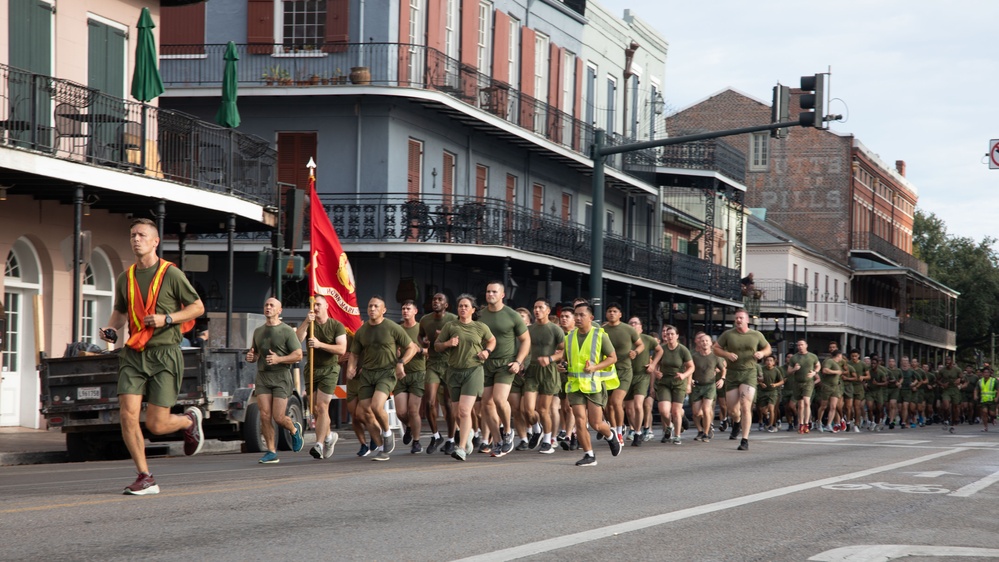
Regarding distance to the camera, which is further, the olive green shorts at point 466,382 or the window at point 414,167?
the window at point 414,167

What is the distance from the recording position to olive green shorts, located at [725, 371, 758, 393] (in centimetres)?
2138

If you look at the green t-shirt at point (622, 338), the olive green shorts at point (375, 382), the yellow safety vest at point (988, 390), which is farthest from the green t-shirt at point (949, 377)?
the olive green shorts at point (375, 382)

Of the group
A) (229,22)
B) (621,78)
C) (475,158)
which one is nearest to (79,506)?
(229,22)

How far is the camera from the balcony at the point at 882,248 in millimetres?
74562

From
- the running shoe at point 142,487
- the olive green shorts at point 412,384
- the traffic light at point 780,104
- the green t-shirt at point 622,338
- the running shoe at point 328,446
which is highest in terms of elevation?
the traffic light at point 780,104

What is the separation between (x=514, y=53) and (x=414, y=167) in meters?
5.57

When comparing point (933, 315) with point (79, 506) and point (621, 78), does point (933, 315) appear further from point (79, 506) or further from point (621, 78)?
point (79, 506)

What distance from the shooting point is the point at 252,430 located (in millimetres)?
18516

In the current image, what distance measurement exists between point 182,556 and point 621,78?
124 feet

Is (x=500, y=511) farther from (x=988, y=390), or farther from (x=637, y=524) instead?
(x=988, y=390)

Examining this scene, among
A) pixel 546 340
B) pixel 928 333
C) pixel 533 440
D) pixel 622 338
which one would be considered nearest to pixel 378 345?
pixel 546 340

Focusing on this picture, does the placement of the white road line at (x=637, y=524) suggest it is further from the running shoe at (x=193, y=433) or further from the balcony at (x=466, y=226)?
the balcony at (x=466, y=226)

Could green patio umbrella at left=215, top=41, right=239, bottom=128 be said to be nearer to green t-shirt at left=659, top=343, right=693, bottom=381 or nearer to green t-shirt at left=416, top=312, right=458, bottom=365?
green t-shirt at left=416, top=312, right=458, bottom=365

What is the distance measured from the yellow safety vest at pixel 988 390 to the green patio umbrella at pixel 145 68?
25710 millimetres
